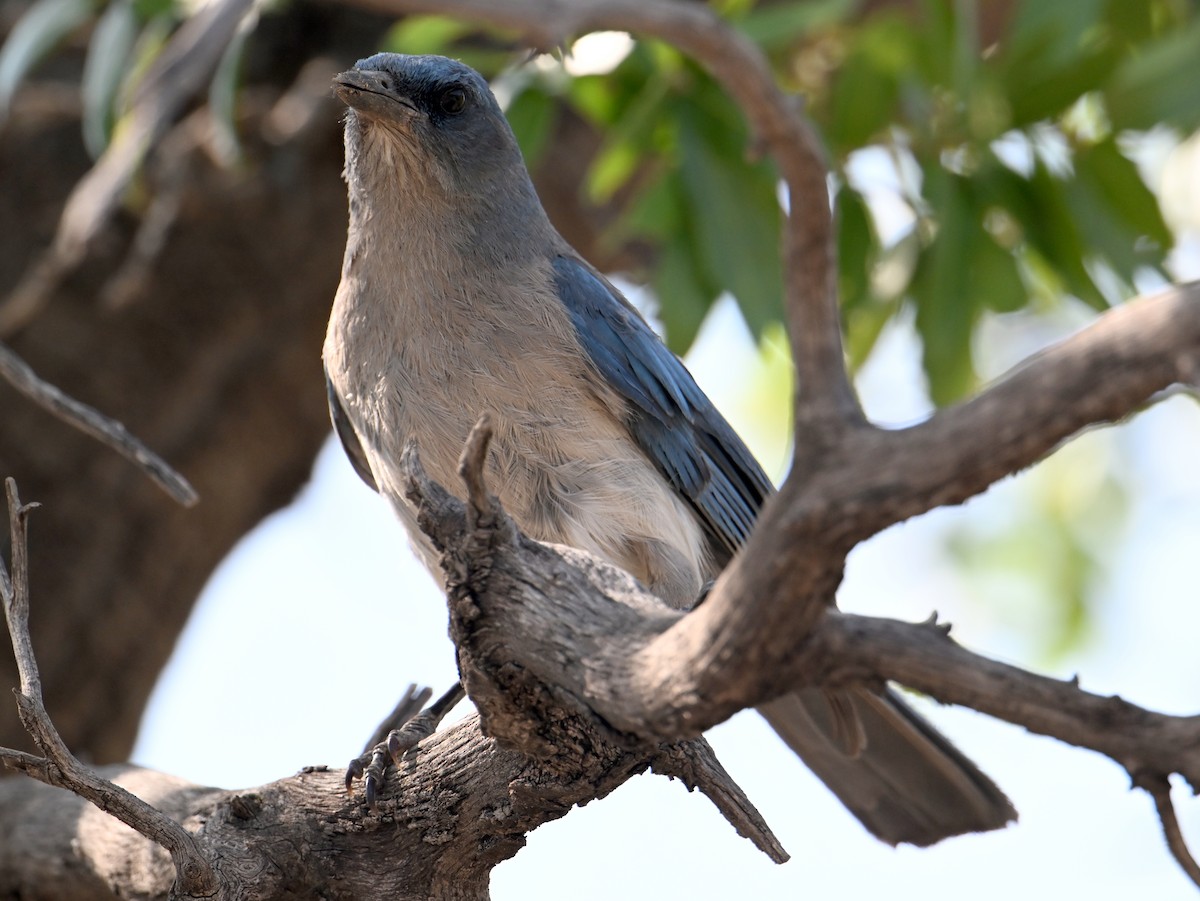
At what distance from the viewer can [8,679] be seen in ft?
17.3

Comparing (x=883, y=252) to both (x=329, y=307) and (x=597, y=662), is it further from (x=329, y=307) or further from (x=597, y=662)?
(x=597, y=662)

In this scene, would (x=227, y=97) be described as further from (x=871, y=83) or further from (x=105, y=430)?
(x=871, y=83)

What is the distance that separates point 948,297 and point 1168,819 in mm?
3076

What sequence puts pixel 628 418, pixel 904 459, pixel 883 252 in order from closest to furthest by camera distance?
pixel 904 459
pixel 628 418
pixel 883 252

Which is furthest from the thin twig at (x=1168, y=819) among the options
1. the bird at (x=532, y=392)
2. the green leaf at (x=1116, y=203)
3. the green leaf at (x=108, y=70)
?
the green leaf at (x=108, y=70)

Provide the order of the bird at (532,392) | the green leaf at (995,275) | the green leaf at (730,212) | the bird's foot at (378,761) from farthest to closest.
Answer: the green leaf at (995,275)
the green leaf at (730,212)
the bird at (532,392)
the bird's foot at (378,761)

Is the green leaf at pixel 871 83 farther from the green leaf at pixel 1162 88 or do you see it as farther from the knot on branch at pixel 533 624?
the knot on branch at pixel 533 624

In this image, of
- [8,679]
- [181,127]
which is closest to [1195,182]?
[181,127]

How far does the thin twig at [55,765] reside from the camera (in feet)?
8.18

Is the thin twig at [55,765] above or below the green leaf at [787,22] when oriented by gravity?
below

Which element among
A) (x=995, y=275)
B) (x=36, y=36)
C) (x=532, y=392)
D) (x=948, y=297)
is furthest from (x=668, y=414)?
(x=36, y=36)

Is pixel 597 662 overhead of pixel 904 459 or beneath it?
overhead

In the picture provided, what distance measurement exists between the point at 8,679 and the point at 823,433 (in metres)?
4.42

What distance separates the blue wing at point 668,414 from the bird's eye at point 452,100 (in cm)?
55
